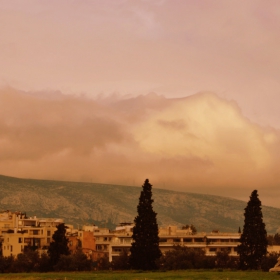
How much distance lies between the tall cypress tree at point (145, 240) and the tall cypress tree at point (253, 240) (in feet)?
50.7

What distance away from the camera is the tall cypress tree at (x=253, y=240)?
13700cm

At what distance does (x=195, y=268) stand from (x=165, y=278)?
4557cm

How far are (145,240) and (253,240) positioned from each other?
1955 centimetres

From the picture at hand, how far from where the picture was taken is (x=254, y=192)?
14138cm

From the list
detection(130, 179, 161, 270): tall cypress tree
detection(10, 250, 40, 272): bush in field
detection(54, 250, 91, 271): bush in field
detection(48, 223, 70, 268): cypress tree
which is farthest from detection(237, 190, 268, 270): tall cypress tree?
detection(10, 250, 40, 272): bush in field

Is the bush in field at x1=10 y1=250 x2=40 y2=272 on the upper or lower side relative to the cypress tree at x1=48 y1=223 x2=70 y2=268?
lower

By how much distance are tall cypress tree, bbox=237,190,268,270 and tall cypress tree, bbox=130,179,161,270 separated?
609 inches

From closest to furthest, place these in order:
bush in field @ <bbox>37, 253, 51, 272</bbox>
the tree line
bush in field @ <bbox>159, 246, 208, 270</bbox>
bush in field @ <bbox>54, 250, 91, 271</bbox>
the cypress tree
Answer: the tree line → bush in field @ <bbox>159, 246, 208, 270</bbox> → bush in field @ <bbox>54, 250, 91, 271</bbox> → bush in field @ <bbox>37, 253, 51, 272</bbox> → the cypress tree

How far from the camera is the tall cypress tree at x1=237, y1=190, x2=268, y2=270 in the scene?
449ft

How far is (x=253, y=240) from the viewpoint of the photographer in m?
138

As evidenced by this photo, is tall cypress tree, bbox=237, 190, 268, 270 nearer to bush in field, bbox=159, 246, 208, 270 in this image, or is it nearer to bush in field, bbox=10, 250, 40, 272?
bush in field, bbox=159, 246, 208, 270

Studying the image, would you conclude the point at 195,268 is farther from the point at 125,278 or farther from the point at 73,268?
the point at 125,278

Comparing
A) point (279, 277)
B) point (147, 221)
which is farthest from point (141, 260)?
point (279, 277)

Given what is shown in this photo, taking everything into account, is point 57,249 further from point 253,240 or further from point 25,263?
point 253,240
